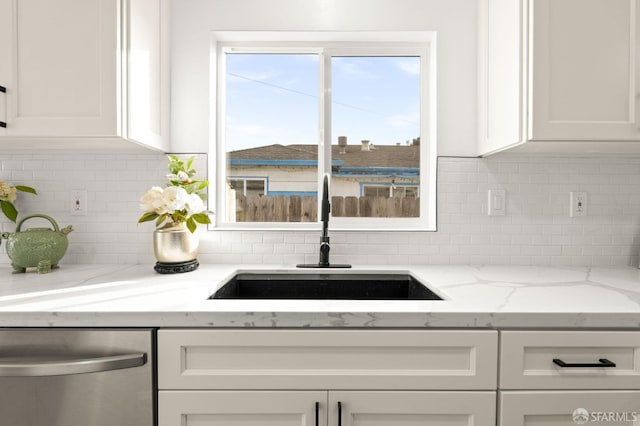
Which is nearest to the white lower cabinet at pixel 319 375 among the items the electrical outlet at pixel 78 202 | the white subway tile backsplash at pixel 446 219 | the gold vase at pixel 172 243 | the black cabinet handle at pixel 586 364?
the black cabinet handle at pixel 586 364

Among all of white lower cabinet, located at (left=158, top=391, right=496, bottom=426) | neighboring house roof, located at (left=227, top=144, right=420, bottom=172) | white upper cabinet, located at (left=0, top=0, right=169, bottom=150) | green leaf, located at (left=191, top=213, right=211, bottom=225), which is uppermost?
white upper cabinet, located at (left=0, top=0, right=169, bottom=150)

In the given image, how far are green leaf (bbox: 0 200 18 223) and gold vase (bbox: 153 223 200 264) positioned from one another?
2.18 ft

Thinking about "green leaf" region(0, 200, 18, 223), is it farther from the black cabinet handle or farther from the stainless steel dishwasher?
the black cabinet handle

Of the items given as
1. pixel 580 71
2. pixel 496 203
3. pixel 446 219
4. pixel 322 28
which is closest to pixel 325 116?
pixel 322 28

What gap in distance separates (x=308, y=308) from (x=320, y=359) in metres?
0.14

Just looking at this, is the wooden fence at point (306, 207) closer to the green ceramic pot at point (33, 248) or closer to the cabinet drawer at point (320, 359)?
the green ceramic pot at point (33, 248)

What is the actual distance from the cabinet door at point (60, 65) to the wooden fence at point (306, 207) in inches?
28.9

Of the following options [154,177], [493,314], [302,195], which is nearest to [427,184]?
[302,195]

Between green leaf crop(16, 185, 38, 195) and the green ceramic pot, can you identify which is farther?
green leaf crop(16, 185, 38, 195)

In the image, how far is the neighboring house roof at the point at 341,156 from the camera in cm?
194

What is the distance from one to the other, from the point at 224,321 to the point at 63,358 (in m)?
0.43

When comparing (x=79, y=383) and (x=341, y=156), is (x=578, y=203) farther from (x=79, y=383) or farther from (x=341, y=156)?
(x=79, y=383)

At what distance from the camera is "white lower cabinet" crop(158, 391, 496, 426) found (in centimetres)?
107

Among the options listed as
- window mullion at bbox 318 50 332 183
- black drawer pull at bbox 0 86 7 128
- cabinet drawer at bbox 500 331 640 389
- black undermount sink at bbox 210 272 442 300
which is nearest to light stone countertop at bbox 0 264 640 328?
cabinet drawer at bbox 500 331 640 389
